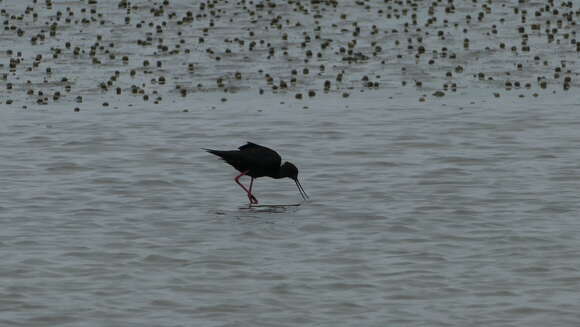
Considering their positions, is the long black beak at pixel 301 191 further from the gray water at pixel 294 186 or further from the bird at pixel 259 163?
the gray water at pixel 294 186

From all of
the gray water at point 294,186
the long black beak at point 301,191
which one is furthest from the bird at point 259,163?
the gray water at point 294,186

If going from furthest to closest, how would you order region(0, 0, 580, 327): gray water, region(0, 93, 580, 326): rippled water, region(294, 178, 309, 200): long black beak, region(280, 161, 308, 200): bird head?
1. region(294, 178, 309, 200): long black beak
2. region(280, 161, 308, 200): bird head
3. region(0, 0, 580, 327): gray water
4. region(0, 93, 580, 326): rippled water

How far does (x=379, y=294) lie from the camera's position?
14445mm

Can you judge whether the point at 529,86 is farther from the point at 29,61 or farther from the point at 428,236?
the point at 428,236

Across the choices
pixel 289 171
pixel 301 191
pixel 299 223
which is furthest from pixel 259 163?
pixel 299 223

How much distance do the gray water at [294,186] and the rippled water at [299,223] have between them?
42 mm

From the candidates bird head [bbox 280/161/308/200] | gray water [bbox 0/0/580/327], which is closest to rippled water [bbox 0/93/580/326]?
gray water [bbox 0/0/580/327]

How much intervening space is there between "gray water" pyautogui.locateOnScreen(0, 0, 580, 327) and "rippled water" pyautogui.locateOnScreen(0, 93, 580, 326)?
1.6 inches

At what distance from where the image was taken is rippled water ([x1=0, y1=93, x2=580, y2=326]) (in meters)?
14.1

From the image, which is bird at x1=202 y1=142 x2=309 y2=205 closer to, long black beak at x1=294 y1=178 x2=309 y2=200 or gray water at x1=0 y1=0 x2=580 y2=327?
long black beak at x1=294 y1=178 x2=309 y2=200

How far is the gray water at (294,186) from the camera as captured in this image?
47.1ft

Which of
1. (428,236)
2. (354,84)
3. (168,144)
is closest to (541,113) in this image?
(354,84)

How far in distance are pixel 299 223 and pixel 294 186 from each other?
11.1 feet

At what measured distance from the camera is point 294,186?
21.9 m
